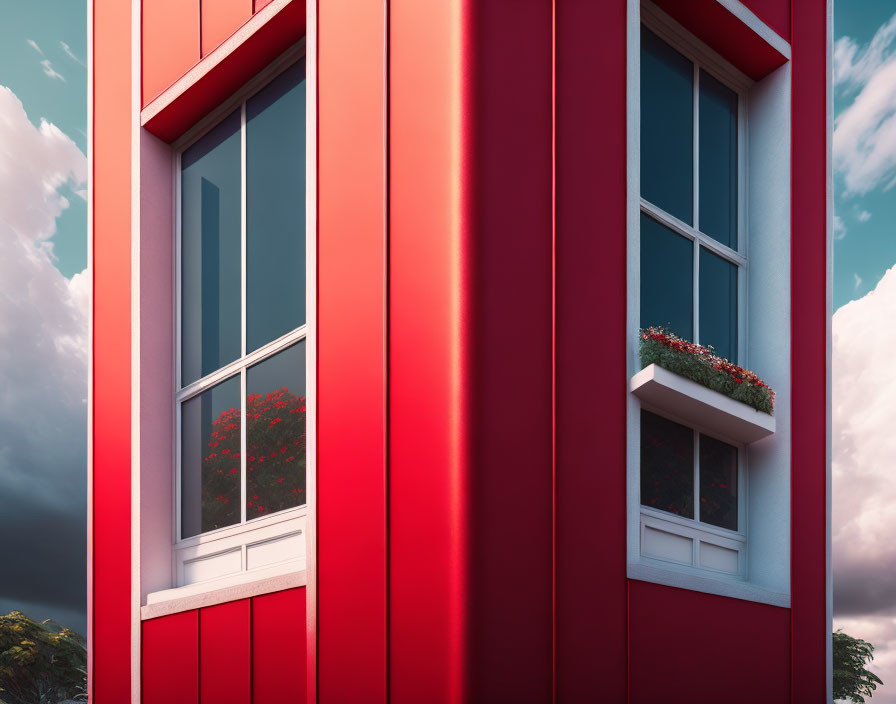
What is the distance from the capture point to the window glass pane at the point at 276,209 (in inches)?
289

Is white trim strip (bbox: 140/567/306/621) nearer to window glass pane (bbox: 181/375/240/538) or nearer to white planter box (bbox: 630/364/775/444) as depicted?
window glass pane (bbox: 181/375/240/538)

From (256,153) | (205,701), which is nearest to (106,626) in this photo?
(205,701)

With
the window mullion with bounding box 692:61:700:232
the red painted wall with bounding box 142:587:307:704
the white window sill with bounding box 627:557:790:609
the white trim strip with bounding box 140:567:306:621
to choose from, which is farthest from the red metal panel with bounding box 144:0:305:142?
the white window sill with bounding box 627:557:790:609

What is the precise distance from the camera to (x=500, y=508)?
511cm

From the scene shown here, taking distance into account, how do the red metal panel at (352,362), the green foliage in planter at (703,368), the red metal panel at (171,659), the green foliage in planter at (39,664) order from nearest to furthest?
the red metal panel at (352,362) → the green foliage in planter at (703,368) → the red metal panel at (171,659) → the green foliage in planter at (39,664)

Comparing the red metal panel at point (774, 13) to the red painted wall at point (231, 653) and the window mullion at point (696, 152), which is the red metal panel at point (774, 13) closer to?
the window mullion at point (696, 152)

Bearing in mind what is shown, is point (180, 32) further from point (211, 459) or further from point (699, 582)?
point (699, 582)

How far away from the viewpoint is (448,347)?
5246 mm

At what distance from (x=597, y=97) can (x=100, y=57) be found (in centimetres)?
625

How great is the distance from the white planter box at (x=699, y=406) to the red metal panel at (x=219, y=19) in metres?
4.53

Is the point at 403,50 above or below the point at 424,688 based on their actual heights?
above

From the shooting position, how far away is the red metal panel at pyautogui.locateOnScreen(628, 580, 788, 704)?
5.75 meters

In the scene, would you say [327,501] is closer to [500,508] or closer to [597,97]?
[500,508]

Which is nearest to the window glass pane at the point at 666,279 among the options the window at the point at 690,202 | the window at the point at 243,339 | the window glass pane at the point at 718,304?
the window at the point at 690,202
